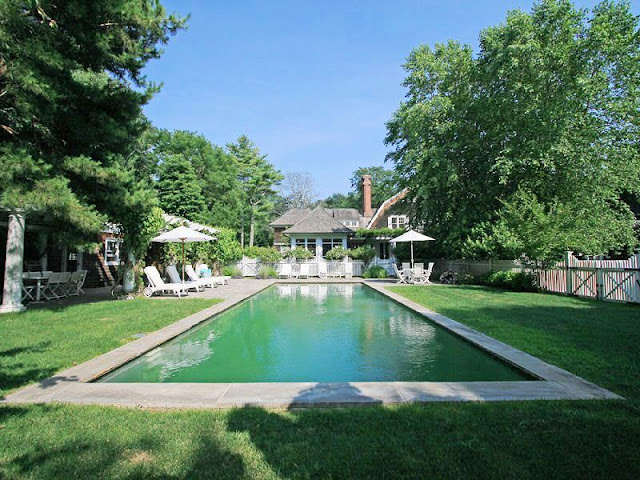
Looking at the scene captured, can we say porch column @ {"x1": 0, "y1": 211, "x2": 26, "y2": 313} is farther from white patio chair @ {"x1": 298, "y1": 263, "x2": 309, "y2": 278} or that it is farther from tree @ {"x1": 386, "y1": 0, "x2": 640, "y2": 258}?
tree @ {"x1": 386, "y1": 0, "x2": 640, "y2": 258}

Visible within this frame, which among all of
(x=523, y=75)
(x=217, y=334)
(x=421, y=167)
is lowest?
(x=217, y=334)

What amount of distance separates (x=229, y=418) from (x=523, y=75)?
18703 mm

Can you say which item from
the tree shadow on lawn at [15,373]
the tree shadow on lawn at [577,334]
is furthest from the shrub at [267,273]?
the tree shadow on lawn at [15,373]

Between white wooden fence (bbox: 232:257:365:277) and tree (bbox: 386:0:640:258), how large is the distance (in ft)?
20.8

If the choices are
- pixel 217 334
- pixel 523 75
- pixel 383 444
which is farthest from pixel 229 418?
pixel 523 75

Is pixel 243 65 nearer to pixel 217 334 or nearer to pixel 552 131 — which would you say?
pixel 217 334

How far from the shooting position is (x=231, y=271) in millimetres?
23438

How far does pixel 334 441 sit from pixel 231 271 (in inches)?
845

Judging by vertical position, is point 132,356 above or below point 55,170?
below

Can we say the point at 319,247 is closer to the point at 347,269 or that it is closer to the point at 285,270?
the point at 347,269

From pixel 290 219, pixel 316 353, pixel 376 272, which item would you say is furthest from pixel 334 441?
pixel 290 219

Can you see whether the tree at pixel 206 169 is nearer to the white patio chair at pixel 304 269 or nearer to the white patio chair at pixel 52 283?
the white patio chair at pixel 304 269

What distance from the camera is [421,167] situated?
1925 cm

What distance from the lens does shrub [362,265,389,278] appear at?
22731 millimetres
